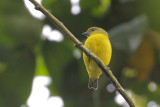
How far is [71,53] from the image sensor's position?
2986 mm

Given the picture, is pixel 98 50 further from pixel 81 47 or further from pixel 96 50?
pixel 81 47

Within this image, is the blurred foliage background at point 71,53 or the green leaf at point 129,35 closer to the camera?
the green leaf at point 129,35

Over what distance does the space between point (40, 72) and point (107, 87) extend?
681mm

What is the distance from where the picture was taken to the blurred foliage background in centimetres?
262

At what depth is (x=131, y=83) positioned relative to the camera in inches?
123

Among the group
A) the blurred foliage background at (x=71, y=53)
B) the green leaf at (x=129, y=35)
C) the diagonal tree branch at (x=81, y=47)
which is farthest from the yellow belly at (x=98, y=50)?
the blurred foliage background at (x=71, y=53)

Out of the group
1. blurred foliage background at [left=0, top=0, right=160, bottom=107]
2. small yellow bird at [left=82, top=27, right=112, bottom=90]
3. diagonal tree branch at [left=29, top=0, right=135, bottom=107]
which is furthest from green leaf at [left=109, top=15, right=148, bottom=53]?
diagonal tree branch at [left=29, top=0, right=135, bottom=107]

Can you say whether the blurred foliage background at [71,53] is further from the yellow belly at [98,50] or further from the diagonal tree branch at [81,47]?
the diagonal tree branch at [81,47]

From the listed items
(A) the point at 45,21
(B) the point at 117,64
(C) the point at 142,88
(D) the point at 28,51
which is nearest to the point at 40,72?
(D) the point at 28,51

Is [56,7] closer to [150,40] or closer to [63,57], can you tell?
[63,57]

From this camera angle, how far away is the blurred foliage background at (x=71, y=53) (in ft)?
8.59

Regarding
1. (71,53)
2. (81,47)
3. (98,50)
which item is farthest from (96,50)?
(71,53)

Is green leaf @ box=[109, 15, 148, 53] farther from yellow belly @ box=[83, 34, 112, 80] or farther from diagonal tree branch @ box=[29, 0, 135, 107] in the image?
diagonal tree branch @ box=[29, 0, 135, 107]

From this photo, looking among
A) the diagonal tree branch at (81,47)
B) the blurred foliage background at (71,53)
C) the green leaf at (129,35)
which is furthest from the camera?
the blurred foliage background at (71,53)
